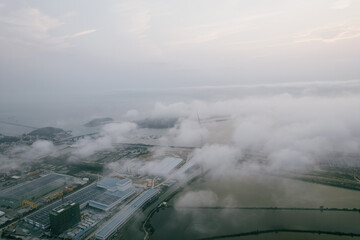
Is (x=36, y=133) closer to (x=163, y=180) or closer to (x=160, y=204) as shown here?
(x=163, y=180)

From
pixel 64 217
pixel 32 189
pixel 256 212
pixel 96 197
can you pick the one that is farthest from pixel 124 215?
pixel 32 189

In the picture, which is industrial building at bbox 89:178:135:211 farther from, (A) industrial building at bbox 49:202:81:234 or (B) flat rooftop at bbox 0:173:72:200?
(B) flat rooftop at bbox 0:173:72:200

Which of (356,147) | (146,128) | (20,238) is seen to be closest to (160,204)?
(20,238)

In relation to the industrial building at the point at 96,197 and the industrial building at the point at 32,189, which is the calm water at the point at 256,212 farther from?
the industrial building at the point at 32,189

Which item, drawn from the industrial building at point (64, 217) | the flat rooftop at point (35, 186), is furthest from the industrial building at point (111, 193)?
the flat rooftop at point (35, 186)

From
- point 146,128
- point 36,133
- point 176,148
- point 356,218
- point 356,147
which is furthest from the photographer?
point 146,128

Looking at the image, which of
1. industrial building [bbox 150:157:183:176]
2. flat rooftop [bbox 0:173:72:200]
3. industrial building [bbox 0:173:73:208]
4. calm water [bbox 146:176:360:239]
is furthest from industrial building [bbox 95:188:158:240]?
flat rooftop [bbox 0:173:72:200]
